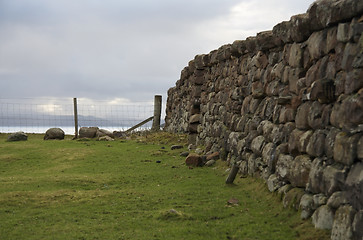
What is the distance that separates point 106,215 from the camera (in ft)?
22.4

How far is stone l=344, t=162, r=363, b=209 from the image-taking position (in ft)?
14.8

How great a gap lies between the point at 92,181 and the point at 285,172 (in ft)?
16.0

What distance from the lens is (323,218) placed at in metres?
5.18

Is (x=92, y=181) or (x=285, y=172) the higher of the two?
Answer: (x=285, y=172)

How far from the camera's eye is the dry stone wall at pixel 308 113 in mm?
4879

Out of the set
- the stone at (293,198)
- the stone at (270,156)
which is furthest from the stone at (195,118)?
the stone at (293,198)

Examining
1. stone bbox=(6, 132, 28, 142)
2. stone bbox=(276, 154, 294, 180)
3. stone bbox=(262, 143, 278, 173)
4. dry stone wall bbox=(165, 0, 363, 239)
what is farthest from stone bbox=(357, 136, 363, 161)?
stone bbox=(6, 132, 28, 142)

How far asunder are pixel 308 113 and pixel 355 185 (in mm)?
1787

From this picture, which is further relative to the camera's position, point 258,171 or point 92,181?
point 92,181

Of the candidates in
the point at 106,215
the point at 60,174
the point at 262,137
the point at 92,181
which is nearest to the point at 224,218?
the point at 106,215

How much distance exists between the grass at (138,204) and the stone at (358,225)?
59 centimetres

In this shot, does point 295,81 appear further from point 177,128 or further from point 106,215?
point 177,128

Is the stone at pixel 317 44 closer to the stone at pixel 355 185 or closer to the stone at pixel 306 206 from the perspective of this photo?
the stone at pixel 355 185

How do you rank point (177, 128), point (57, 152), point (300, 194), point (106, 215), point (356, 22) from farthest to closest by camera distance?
point (177, 128), point (57, 152), point (106, 215), point (300, 194), point (356, 22)
